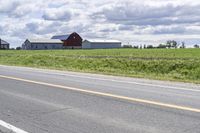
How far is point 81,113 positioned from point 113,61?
23.5 metres

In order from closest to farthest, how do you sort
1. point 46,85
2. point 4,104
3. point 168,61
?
point 4,104 < point 46,85 < point 168,61

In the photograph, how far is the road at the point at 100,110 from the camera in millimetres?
6988

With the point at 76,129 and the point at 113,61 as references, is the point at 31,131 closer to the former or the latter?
the point at 76,129

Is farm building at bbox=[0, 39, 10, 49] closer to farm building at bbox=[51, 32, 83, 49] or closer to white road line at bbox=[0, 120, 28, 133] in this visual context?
farm building at bbox=[51, 32, 83, 49]

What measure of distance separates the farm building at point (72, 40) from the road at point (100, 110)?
11845 cm

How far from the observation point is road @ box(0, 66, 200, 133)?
699 cm

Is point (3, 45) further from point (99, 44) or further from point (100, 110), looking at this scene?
point (100, 110)

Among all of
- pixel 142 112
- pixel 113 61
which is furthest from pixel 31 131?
pixel 113 61

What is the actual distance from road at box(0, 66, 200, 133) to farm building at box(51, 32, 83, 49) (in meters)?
118

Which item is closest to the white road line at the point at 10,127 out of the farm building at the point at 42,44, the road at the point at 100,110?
the road at the point at 100,110

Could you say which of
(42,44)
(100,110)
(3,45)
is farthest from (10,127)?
(3,45)

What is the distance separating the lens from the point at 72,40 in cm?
13125

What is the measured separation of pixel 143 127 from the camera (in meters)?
6.92

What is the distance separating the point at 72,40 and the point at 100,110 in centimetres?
12338
